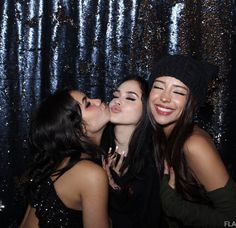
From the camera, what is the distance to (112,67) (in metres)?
2.45

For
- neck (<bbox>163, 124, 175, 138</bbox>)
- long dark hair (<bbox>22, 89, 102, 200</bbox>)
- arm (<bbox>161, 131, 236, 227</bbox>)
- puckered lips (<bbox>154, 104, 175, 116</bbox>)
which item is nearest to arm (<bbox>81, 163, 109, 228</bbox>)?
long dark hair (<bbox>22, 89, 102, 200</bbox>)

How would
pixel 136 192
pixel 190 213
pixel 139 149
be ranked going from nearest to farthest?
1. pixel 190 213
2. pixel 136 192
3. pixel 139 149

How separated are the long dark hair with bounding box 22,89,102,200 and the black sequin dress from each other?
0.07 meters

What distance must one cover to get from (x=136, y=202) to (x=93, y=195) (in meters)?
0.44

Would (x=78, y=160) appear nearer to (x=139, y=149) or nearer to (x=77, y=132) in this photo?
(x=77, y=132)

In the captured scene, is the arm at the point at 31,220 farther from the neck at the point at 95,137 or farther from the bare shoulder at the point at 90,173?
the neck at the point at 95,137

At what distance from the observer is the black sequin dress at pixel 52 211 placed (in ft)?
4.93

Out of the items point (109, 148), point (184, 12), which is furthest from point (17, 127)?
point (184, 12)

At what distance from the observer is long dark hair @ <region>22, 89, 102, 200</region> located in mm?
1627

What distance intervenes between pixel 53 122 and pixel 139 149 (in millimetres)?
674

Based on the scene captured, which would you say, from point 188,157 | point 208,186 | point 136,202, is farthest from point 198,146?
point 136,202

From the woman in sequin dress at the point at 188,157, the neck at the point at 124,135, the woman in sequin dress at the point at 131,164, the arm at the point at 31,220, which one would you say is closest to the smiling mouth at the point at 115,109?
the woman in sequin dress at the point at 131,164

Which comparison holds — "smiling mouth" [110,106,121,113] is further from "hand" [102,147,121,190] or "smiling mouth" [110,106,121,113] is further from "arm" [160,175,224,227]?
"arm" [160,175,224,227]

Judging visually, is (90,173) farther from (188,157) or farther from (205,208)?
(205,208)
